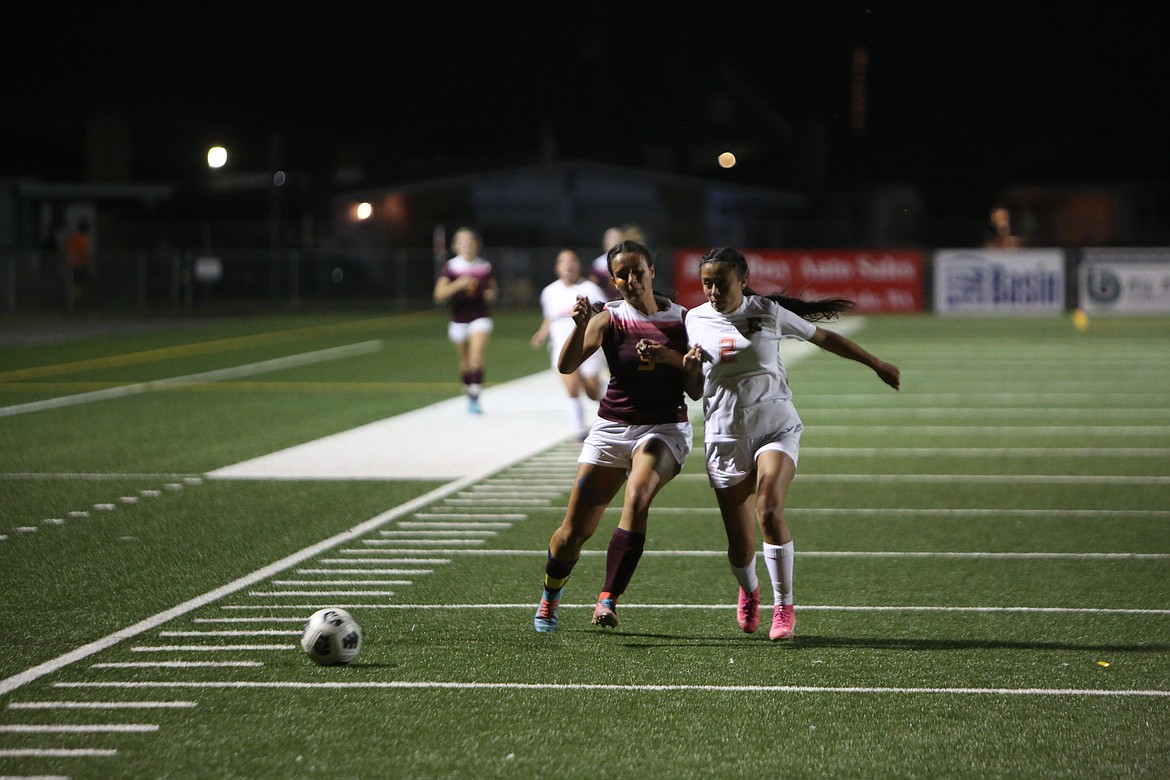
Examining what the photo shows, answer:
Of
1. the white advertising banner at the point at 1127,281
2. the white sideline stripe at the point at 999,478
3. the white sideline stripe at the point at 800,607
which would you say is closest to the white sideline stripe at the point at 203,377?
the white sideline stripe at the point at 999,478

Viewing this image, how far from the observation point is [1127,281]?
39406 millimetres

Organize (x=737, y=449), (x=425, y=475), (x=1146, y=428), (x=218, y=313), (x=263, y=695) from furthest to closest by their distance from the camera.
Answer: (x=218, y=313), (x=1146, y=428), (x=425, y=475), (x=737, y=449), (x=263, y=695)

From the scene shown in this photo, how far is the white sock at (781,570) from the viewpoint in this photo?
282 inches

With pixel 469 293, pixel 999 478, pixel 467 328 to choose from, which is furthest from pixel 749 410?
pixel 467 328

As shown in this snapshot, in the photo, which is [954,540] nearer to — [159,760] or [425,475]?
[425,475]

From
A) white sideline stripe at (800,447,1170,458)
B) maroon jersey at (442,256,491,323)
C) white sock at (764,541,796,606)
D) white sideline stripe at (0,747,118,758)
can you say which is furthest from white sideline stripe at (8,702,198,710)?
maroon jersey at (442,256,491,323)

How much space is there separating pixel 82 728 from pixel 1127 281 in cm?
3699

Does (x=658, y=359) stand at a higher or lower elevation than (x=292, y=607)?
higher

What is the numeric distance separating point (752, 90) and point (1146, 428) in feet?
181

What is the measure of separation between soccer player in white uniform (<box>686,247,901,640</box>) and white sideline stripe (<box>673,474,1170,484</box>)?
5554mm

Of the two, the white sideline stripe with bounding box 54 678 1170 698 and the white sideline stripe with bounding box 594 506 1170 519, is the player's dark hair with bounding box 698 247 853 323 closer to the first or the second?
the white sideline stripe with bounding box 54 678 1170 698

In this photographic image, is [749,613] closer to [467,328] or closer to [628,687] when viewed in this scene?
[628,687]

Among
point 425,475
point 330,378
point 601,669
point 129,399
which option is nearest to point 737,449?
point 601,669

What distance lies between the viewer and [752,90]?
7006cm
